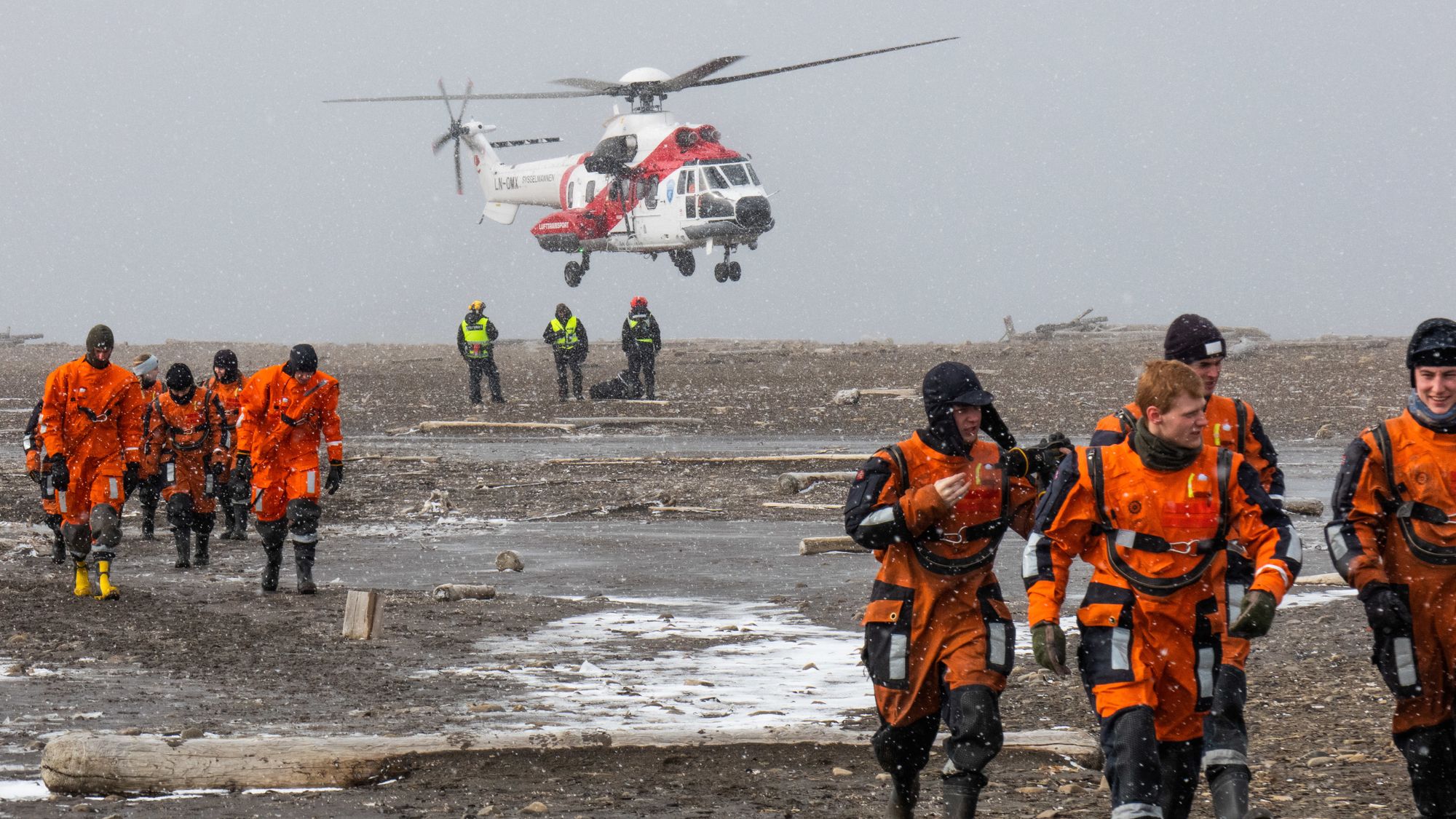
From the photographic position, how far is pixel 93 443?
1182cm

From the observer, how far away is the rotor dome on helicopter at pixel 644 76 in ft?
140

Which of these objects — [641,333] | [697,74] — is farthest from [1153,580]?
[697,74]

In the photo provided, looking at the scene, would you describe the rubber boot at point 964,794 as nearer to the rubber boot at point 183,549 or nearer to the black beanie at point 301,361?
the black beanie at point 301,361

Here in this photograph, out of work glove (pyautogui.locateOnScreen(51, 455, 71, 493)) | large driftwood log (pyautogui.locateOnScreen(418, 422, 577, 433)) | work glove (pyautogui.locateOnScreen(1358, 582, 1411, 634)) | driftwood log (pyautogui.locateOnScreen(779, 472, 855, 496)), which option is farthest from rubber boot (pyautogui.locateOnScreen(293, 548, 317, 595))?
large driftwood log (pyautogui.locateOnScreen(418, 422, 577, 433))

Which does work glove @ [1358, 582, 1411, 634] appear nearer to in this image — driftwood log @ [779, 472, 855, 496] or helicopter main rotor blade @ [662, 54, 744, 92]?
driftwood log @ [779, 472, 855, 496]

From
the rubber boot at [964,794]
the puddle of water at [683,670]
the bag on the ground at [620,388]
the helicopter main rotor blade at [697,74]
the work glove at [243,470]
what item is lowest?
the puddle of water at [683,670]

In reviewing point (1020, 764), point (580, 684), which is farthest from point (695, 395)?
point (1020, 764)

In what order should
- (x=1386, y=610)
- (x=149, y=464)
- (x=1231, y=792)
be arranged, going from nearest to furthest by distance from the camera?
(x=1231, y=792), (x=1386, y=610), (x=149, y=464)

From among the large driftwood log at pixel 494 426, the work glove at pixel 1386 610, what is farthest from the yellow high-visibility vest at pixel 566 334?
the work glove at pixel 1386 610

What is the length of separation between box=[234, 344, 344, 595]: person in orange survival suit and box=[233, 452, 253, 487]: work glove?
2 centimetres

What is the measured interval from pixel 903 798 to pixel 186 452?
978cm

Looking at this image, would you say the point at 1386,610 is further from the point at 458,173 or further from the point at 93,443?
the point at 458,173

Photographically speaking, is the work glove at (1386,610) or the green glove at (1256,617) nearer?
the green glove at (1256,617)

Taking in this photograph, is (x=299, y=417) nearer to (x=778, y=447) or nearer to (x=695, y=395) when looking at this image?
(x=778, y=447)
